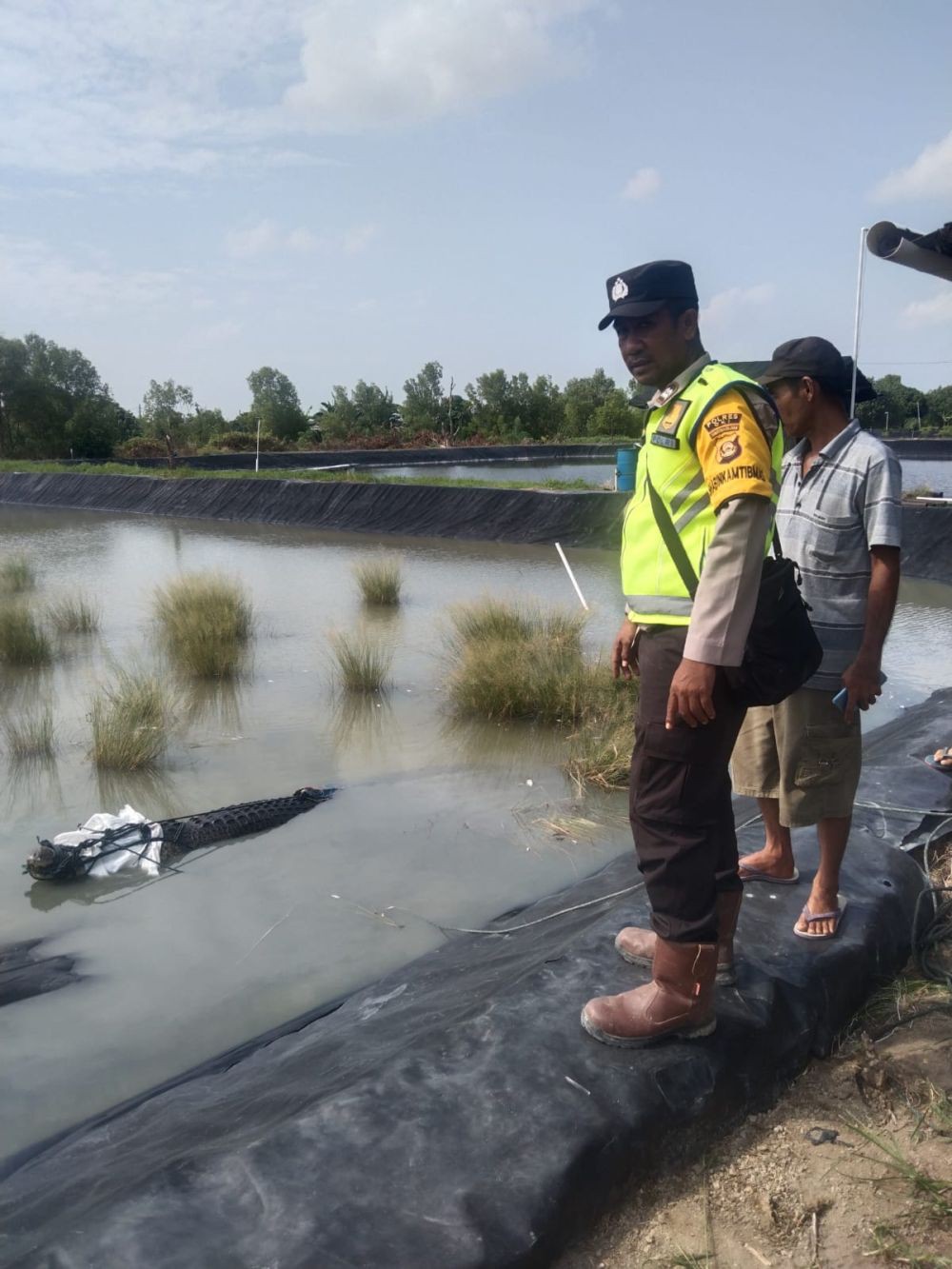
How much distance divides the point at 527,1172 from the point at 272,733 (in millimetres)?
3990

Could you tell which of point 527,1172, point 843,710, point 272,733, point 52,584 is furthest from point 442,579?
point 527,1172

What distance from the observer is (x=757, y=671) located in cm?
172

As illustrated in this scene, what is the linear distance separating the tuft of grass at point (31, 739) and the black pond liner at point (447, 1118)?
266cm

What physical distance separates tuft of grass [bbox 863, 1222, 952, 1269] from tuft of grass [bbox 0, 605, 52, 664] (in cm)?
626

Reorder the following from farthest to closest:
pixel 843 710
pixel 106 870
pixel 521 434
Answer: pixel 521 434 → pixel 106 870 → pixel 843 710

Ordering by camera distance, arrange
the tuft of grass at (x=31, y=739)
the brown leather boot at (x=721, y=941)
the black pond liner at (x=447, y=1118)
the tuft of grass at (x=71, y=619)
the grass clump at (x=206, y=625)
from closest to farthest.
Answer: the black pond liner at (x=447, y=1118) → the brown leather boot at (x=721, y=941) → the tuft of grass at (x=31, y=739) → the grass clump at (x=206, y=625) → the tuft of grass at (x=71, y=619)

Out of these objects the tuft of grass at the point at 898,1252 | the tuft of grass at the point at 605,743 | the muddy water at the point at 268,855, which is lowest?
the muddy water at the point at 268,855

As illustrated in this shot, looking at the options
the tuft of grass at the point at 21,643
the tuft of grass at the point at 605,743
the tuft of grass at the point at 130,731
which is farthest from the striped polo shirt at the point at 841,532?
the tuft of grass at the point at 21,643

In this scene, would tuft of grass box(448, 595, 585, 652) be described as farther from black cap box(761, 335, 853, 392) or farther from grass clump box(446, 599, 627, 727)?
black cap box(761, 335, 853, 392)

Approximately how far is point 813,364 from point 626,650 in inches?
30.5

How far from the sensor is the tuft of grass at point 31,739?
483 centimetres

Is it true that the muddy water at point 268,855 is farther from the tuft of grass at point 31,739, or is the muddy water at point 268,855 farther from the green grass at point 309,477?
the green grass at point 309,477

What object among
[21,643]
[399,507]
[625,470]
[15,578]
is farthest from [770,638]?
[399,507]

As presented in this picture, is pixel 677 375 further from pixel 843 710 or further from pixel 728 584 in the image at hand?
pixel 843 710
